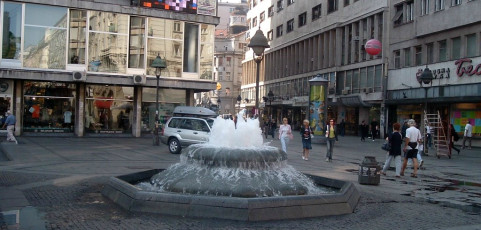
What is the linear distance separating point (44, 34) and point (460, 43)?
2946 centimetres

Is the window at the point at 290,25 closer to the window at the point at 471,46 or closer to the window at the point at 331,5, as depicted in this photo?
the window at the point at 331,5

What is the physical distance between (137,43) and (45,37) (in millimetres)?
6175

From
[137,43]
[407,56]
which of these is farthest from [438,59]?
[137,43]

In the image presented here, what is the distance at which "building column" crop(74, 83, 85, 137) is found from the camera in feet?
108

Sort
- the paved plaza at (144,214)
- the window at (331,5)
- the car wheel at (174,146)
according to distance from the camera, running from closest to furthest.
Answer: the paved plaza at (144,214) < the car wheel at (174,146) < the window at (331,5)

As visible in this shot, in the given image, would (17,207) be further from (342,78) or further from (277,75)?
(277,75)

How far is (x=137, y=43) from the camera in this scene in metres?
33.9

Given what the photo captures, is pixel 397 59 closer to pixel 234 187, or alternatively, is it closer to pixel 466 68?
pixel 466 68

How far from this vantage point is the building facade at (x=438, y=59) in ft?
108

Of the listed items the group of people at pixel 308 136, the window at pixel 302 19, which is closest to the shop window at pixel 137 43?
the group of people at pixel 308 136

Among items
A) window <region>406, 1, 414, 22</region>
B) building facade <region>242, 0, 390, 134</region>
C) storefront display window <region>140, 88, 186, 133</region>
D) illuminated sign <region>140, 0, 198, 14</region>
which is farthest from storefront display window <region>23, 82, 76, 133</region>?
window <region>406, 1, 414, 22</region>

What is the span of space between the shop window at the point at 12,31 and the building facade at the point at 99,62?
0.06 meters

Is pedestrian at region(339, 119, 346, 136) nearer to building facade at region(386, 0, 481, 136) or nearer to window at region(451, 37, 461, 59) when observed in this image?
building facade at region(386, 0, 481, 136)

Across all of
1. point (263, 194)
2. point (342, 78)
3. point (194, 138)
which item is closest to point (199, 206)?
point (263, 194)
